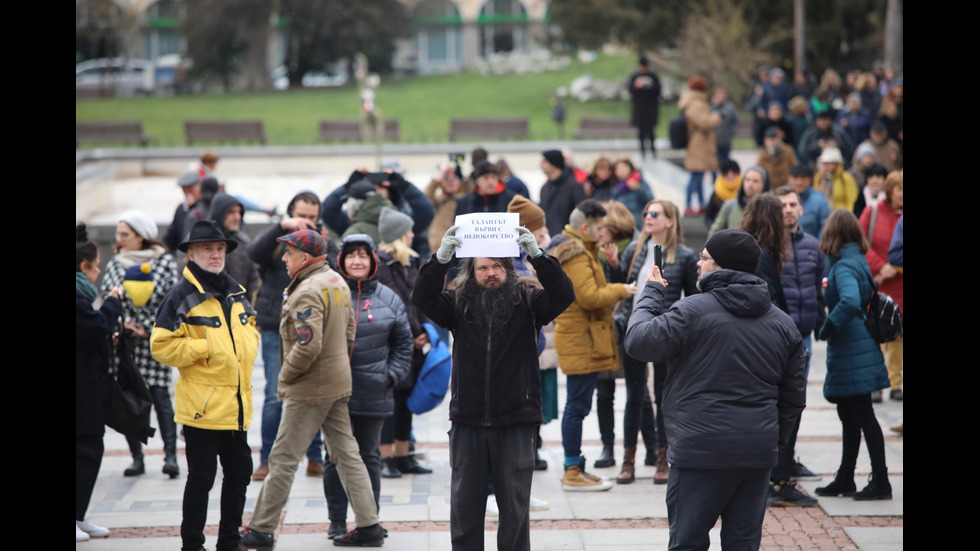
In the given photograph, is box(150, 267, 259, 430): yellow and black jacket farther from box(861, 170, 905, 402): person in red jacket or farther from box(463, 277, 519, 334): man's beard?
box(861, 170, 905, 402): person in red jacket

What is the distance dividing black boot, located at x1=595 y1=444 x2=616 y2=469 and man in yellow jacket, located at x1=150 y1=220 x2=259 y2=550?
8.75 ft

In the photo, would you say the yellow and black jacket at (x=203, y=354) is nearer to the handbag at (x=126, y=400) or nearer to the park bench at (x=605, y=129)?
the handbag at (x=126, y=400)

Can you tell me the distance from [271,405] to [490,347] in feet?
9.18

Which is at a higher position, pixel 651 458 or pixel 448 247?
pixel 448 247

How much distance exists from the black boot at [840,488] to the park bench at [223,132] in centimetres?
2261

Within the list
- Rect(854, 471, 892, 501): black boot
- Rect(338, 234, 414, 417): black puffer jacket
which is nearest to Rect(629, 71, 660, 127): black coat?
Rect(854, 471, 892, 501): black boot

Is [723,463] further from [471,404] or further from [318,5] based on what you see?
[318,5]

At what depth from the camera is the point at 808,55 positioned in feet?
116

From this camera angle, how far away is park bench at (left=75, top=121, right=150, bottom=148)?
26.5 meters

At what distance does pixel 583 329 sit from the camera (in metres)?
6.95

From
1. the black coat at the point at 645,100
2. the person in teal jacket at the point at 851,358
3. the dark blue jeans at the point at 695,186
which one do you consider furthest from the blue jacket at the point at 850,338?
the black coat at the point at 645,100

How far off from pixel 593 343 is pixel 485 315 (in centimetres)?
189

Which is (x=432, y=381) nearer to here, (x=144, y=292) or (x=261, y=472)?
(x=261, y=472)

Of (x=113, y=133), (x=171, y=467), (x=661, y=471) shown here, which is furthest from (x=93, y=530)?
(x=113, y=133)
